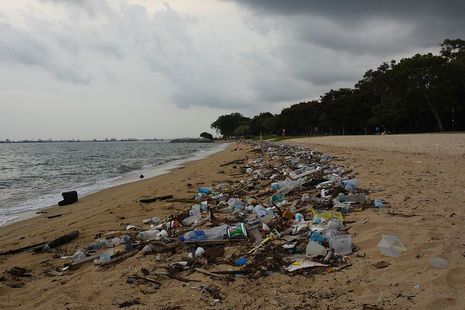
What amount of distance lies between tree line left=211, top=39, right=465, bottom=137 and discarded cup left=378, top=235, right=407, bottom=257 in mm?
41081

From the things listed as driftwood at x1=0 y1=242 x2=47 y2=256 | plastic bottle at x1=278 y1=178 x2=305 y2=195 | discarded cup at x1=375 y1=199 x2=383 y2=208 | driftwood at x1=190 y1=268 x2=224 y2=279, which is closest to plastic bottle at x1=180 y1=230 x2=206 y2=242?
driftwood at x1=190 y1=268 x2=224 y2=279

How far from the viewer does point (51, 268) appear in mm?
4613

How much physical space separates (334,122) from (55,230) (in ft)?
200

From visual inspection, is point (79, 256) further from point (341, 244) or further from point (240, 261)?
point (341, 244)

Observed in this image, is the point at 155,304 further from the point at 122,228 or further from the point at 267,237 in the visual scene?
the point at 122,228

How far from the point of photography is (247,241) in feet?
15.3

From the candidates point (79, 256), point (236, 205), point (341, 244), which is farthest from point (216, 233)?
point (236, 205)

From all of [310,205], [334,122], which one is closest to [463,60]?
[334,122]

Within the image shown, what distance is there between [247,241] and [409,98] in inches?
1681

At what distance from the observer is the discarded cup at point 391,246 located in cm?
380

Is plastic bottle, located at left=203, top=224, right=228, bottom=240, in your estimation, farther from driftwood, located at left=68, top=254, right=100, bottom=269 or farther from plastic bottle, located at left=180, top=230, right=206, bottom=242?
driftwood, located at left=68, top=254, right=100, bottom=269

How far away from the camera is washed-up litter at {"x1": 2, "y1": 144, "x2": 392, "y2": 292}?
383 cm

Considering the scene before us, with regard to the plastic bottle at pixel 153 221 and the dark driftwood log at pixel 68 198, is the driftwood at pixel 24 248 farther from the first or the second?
the dark driftwood log at pixel 68 198

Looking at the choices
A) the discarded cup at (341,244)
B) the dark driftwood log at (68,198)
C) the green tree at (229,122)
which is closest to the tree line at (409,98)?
the dark driftwood log at (68,198)
